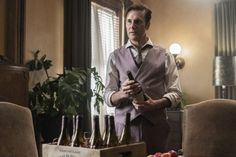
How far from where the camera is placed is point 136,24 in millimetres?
2004

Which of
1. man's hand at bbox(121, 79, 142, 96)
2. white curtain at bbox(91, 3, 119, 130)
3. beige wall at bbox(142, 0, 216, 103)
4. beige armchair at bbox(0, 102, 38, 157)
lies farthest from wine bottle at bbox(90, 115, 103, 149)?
beige wall at bbox(142, 0, 216, 103)

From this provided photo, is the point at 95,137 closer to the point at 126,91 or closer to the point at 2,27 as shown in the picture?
the point at 126,91

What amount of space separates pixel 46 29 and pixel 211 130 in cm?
238

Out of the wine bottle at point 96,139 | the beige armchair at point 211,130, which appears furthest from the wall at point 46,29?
the wine bottle at point 96,139

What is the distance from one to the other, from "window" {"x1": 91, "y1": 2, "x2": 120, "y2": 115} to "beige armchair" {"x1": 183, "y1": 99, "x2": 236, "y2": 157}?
8.00 ft

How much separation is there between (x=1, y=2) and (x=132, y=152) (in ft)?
8.34

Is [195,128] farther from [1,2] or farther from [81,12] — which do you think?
[81,12]

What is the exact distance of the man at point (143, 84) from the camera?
1932 millimetres

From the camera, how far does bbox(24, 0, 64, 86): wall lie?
12.0 ft

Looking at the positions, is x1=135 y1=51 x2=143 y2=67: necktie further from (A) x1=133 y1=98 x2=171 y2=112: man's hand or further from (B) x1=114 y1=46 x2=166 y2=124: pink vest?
(A) x1=133 y1=98 x2=171 y2=112: man's hand

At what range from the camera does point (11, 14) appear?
344 cm

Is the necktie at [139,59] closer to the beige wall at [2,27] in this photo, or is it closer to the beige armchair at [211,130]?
the beige armchair at [211,130]

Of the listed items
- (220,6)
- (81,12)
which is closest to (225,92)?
(220,6)

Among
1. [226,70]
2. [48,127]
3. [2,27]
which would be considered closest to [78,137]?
[48,127]
